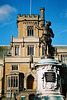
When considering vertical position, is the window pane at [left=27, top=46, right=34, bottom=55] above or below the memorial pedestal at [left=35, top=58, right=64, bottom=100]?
above

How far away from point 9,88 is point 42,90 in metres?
31.2

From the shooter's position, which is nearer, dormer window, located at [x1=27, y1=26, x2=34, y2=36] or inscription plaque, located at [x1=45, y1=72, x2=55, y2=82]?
inscription plaque, located at [x1=45, y1=72, x2=55, y2=82]

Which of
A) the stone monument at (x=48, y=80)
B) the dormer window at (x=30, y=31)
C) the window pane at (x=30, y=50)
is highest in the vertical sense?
the dormer window at (x=30, y=31)

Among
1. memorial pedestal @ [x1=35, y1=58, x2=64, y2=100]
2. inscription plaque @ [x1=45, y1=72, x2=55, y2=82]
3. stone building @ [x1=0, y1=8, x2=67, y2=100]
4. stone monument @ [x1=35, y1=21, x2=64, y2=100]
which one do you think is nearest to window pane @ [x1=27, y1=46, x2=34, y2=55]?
stone building @ [x1=0, y1=8, x2=67, y2=100]

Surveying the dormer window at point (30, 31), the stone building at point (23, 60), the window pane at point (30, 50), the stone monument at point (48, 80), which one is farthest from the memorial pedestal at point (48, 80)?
the dormer window at point (30, 31)

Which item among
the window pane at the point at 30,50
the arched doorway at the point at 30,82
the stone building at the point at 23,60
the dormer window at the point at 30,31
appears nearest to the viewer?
the stone building at the point at 23,60

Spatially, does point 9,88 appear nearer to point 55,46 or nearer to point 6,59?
point 6,59

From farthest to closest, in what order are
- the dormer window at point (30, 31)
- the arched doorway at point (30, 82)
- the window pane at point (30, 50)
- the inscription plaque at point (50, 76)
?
the dormer window at point (30, 31) < the window pane at point (30, 50) < the arched doorway at point (30, 82) < the inscription plaque at point (50, 76)

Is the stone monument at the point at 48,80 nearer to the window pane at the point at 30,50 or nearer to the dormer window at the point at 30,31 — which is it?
the window pane at the point at 30,50

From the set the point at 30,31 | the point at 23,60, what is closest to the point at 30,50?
the point at 23,60

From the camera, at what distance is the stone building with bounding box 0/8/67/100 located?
1954 inches

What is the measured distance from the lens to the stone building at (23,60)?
49625 millimetres

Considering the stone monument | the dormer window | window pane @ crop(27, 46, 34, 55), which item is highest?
the dormer window

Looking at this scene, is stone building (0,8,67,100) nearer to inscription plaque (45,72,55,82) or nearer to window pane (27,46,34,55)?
window pane (27,46,34,55)
